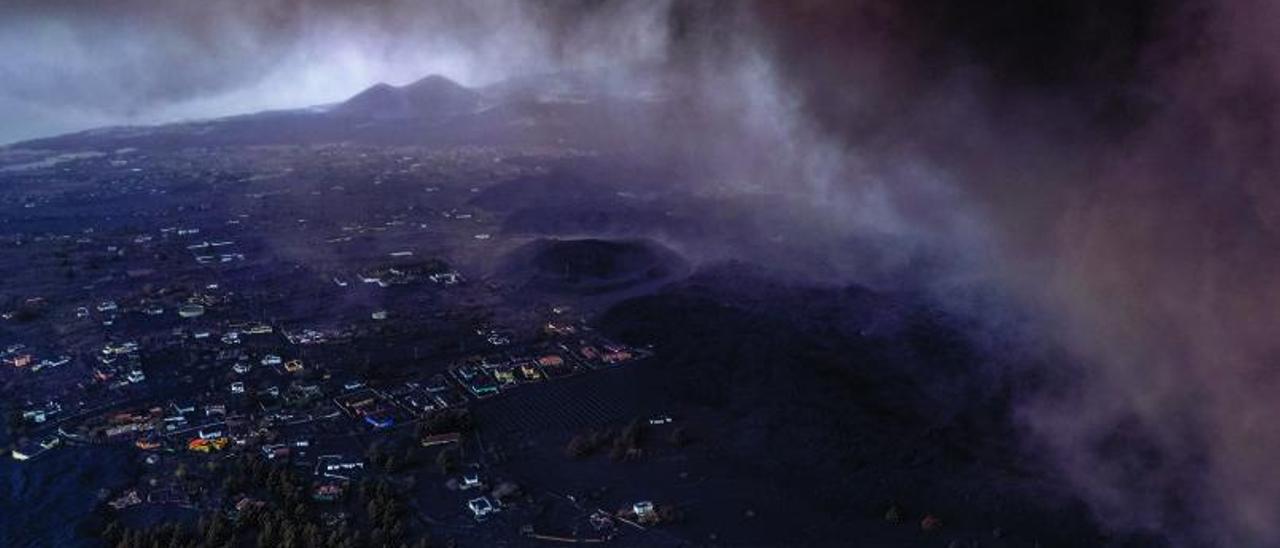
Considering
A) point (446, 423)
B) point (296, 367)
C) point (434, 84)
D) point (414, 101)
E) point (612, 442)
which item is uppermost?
point (434, 84)

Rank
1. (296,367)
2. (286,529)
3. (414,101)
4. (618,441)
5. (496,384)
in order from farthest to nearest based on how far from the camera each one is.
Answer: (414,101) < (296,367) < (496,384) < (618,441) < (286,529)

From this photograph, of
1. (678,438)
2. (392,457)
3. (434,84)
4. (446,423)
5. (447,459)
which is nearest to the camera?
(392,457)

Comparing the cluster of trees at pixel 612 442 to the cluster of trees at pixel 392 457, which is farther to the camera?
the cluster of trees at pixel 612 442

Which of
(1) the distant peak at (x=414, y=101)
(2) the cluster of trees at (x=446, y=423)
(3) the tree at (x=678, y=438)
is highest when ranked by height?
(1) the distant peak at (x=414, y=101)

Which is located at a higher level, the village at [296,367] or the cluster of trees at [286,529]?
the village at [296,367]

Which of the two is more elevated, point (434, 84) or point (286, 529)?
point (434, 84)

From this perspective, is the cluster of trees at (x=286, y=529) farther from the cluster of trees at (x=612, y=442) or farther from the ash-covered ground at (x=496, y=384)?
the cluster of trees at (x=612, y=442)

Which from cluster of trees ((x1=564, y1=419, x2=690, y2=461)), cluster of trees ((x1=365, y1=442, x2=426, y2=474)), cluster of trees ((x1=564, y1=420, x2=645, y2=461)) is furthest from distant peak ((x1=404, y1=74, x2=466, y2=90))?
cluster of trees ((x1=564, y1=420, x2=645, y2=461))

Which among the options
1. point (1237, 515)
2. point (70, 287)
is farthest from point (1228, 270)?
point (70, 287)

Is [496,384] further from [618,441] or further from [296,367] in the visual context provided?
[296,367]

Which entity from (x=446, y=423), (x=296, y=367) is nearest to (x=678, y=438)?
(x=446, y=423)

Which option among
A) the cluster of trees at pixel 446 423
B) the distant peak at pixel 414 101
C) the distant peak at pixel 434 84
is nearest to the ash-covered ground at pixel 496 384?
the cluster of trees at pixel 446 423
